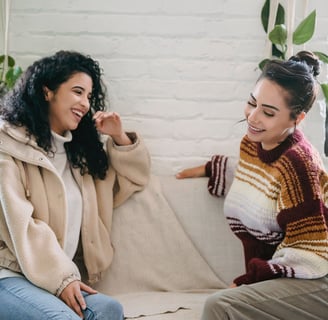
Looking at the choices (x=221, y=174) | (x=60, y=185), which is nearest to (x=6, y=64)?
(x=60, y=185)

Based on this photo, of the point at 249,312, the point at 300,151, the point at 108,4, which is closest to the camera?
the point at 249,312

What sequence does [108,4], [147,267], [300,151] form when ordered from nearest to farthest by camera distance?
[300,151], [147,267], [108,4]

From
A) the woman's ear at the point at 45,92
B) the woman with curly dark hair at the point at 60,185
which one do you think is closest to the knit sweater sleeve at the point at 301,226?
the woman with curly dark hair at the point at 60,185

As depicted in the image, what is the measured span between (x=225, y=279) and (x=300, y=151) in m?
0.57

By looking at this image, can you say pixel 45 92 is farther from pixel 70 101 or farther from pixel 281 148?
pixel 281 148

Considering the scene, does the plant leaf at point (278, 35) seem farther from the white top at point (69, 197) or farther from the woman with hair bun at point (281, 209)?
the white top at point (69, 197)

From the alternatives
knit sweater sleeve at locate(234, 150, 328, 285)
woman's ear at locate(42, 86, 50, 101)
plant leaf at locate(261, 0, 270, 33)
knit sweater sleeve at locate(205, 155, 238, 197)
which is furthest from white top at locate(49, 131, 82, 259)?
plant leaf at locate(261, 0, 270, 33)

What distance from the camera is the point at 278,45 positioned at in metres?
2.11

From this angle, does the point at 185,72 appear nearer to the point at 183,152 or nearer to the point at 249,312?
the point at 183,152

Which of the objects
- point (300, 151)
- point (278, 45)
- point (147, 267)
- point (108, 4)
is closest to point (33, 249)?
point (147, 267)

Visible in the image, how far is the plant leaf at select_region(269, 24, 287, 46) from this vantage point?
1979mm

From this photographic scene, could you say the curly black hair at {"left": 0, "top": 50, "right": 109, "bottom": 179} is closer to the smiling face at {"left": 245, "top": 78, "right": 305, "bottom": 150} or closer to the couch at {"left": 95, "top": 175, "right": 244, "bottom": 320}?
the couch at {"left": 95, "top": 175, "right": 244, "bottom": 320}

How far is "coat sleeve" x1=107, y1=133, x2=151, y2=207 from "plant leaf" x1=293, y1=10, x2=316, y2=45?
670mm

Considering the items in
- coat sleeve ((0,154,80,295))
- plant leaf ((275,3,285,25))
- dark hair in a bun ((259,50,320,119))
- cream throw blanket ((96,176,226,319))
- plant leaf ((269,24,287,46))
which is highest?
plant leaf ((275,3,285,25))
